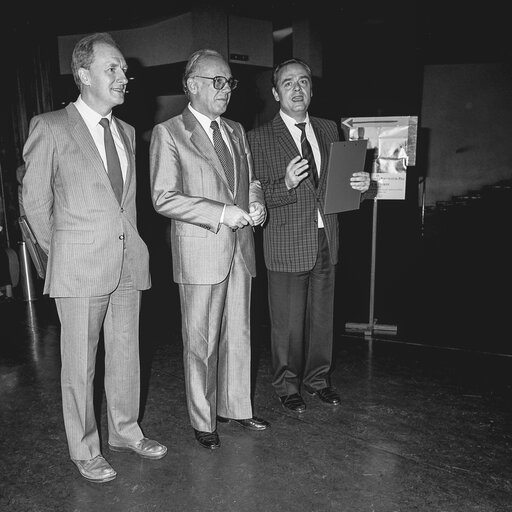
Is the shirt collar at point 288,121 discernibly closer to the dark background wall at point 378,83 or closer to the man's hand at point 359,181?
the man's hand at point 359,181

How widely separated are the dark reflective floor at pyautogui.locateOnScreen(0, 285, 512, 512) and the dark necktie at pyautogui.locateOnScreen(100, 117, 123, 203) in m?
1.25

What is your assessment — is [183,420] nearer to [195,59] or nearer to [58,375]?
[58,375]

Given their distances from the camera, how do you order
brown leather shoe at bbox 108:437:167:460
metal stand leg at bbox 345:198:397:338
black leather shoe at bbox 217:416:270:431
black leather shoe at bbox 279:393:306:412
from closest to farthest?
brown leather shoe at bbox 108:437:167:460
black leather shoe at bbox 217:416:270:431
black leather shoe at bbox 279:393:306:412
metal stand leg at bbox 345:198:397:338

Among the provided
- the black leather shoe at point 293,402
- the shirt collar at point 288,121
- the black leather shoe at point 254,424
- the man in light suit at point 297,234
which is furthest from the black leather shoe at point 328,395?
the shirt collar at point 288,121

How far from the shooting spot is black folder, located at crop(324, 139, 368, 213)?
278 centimetres

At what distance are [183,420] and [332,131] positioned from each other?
6.03 ft

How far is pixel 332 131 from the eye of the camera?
3.13 m

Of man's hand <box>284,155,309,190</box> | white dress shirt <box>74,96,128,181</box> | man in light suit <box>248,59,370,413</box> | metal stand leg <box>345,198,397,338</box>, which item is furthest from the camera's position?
metal stand leg <box>345,198,397,338</box>

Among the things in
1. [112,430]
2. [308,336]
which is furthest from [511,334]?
[112,430]

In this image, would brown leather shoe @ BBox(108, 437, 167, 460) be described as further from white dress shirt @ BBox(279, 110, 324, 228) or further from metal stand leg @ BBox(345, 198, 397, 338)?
metal stand leg @ BBox(345, 198, 397, 338)

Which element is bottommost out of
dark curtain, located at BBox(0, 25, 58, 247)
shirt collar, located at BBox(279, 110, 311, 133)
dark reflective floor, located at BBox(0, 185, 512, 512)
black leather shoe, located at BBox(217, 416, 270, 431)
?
dark reflective floor, located at BBox(0, 185, 512, 512)

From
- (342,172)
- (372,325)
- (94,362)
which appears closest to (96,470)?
(94,362)

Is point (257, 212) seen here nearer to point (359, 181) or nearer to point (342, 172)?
→ point (342, 172)

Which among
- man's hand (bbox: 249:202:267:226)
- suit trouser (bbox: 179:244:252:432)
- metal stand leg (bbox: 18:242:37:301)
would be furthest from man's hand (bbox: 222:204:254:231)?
metal stand leg (bbox: 18:242:37:301)
